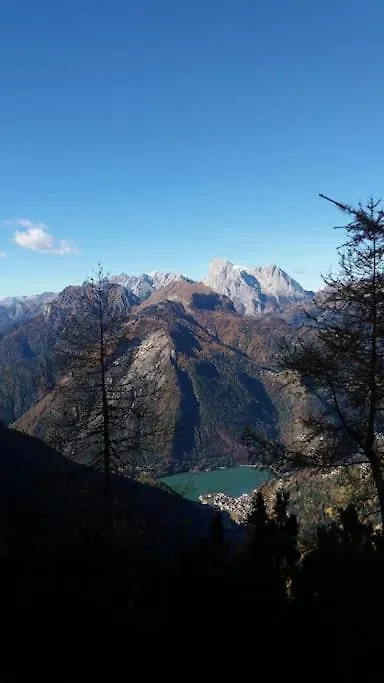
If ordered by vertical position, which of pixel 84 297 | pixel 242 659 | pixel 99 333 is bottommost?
pixel 242 659

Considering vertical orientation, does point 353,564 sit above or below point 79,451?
below

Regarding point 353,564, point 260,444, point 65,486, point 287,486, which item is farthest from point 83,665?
point 65,486

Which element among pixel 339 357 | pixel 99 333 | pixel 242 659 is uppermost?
pixel 99 333

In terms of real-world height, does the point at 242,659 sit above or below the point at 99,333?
below

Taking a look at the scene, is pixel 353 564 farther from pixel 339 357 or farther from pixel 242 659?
pixel 339 357

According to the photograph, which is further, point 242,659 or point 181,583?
point 181,583

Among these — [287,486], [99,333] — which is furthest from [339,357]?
[99,333]

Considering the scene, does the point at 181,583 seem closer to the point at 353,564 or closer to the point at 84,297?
the point at 353,564

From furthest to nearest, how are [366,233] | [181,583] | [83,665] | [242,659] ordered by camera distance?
[366,233] < [181,583] < [242,659] < [83,665]

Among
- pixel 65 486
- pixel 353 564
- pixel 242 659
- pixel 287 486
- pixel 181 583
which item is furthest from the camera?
pixel 65 486
